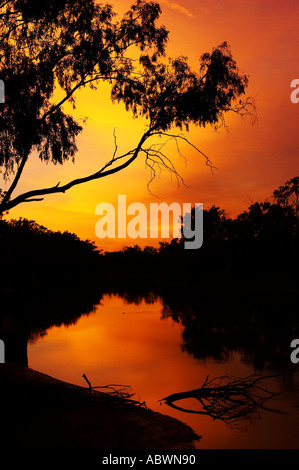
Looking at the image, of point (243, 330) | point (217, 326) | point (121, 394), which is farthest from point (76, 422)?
point (217, 326)

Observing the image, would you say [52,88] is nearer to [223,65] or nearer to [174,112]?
[174,112]

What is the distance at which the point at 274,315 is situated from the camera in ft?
90.1

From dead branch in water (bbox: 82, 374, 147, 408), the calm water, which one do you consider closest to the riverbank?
dead branch in water (bbox: 82, 374, 147, 408)

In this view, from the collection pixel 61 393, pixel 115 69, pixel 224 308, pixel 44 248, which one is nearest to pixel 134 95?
pixel 115 69

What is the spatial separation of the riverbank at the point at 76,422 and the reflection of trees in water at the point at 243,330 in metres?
6.72

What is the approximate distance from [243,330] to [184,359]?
707 centimetres

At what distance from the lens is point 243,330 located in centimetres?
2206

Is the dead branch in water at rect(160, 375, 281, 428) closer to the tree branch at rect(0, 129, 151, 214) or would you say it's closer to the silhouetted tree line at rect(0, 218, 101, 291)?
the tree branch at rect(0, 129, 151, 214)

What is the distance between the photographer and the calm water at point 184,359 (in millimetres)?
8781

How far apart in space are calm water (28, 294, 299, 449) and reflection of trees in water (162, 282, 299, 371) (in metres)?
0.04

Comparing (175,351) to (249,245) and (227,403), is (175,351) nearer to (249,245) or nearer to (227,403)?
(227,403)

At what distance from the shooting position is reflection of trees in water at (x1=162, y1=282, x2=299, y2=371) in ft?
53.0

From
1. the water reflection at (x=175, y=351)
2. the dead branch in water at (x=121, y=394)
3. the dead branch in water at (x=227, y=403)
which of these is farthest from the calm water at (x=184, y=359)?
the dead branch in water at (x=121, y=394)
